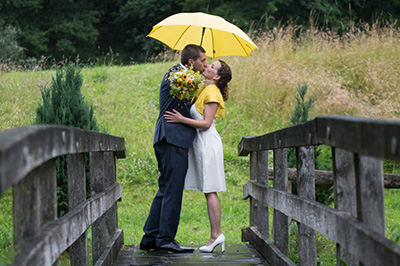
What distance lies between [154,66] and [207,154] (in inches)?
452

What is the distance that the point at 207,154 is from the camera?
192 inches

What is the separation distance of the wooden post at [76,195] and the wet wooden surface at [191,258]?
1219 millimetres

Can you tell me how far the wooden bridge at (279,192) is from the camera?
5.41ft

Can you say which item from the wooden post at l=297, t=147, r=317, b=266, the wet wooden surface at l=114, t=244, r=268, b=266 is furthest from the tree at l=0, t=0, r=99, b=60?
the wooden post at l=297, t=147, r=317, b=266

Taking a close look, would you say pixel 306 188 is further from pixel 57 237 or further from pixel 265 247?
pixel 57 237

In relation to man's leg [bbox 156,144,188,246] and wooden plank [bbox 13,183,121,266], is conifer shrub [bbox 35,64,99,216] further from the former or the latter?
wooden plank [bbox 13,183,121,266]

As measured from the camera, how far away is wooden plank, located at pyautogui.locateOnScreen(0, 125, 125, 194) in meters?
1.36

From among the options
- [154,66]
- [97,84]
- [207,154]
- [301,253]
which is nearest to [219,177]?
[207,154]

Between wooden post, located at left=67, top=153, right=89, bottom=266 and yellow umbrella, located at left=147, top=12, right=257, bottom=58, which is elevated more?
yellow umbrella, located at left=147, top=12, right=257, bottom=58

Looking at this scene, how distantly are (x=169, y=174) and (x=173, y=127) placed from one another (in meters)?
0.42

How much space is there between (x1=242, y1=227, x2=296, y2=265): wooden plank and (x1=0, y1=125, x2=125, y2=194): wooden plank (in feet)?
5.66

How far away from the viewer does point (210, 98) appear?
15.9 ft

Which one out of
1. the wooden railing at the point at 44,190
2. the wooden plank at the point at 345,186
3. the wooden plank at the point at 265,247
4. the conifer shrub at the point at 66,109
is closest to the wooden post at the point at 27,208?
the wooden railing at the point at 44,190

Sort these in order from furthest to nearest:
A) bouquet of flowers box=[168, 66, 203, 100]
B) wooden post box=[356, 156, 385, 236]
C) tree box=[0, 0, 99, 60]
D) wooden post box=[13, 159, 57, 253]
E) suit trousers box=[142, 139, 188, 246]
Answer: tree box=[0, 0, 99, 60] < suit trousers box=[142, 139, 188, 246] < bouquet of flowers box=[168, 66, 203, 100] < wooden post box=[356, 156, 385, 236] < wooden post box=[13, 159, 57, 253]
